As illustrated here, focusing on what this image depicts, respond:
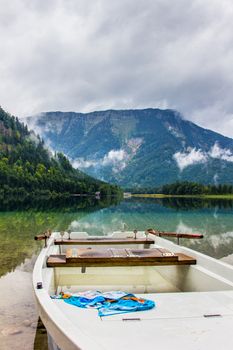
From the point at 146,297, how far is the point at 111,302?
66cm

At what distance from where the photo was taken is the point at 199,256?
23.0 feet

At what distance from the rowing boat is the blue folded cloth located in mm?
107

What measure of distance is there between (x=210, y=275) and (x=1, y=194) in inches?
3852

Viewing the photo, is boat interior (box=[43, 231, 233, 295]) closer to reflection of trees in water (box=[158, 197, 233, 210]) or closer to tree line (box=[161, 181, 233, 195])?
reflection of trees in water (box=[158, 197, 233, 210])

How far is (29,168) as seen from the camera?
123000 mm

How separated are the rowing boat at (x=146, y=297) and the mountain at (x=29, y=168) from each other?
95841 mm

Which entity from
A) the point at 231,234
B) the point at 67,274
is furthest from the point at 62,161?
the point at 67,274

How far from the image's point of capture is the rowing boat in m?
3.52

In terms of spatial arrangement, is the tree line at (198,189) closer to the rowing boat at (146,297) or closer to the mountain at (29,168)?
the mountain at (29,168)

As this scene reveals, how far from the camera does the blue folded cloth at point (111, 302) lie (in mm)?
4540

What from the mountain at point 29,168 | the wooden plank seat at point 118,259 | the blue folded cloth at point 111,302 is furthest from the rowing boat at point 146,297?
the mountain at point 29,168

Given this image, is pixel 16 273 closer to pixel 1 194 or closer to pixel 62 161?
pixel 1 194

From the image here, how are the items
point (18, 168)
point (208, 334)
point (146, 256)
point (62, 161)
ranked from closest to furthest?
point (208, 334) → point (146, 256) → point (18, 168) → point (62, 161)

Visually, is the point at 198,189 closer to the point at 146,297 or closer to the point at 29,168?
the point at 29,168
